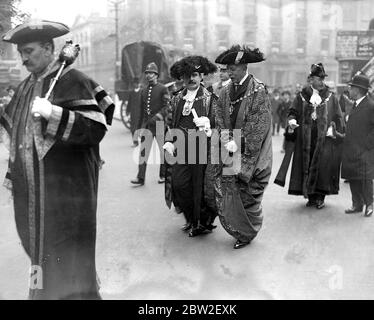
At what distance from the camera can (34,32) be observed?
2564mm

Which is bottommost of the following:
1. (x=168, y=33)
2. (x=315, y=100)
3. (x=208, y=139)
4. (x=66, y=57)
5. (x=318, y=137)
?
(x=318, y=137)

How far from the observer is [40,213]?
265 centimetres

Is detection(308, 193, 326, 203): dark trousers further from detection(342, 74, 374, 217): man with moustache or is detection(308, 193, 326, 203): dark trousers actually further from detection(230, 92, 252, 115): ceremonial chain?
detection(230, 92, 252, 115): ceremonial chain

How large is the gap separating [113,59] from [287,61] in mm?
7644

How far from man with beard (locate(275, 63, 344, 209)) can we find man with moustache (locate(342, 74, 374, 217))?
15 centimetres

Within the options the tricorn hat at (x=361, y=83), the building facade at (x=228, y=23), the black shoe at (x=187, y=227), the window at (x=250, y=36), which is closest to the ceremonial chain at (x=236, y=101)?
the black shoe at (x=187, y=227)

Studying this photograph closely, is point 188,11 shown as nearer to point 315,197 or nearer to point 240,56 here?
point 315,197

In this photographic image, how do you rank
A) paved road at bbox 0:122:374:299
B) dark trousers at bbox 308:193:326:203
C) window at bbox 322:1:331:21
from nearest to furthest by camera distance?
paved road at bbox 0:122:374:299, dark trousers at bbox 308:193:326:203, window at bbox 322:1:331:21

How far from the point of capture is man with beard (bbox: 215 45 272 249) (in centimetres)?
443

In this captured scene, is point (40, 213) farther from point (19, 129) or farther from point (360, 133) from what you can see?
point (360, 133)

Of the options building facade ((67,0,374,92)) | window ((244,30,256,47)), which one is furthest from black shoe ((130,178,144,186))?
window ((244,30,256,47))

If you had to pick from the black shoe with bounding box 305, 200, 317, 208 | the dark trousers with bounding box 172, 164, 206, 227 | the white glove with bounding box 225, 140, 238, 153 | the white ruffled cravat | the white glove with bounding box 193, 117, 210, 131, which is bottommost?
the black shoe with bounding box 305, 200, 317, 208

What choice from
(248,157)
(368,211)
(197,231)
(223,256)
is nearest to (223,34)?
(368,211)

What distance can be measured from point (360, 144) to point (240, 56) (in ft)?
7.51
